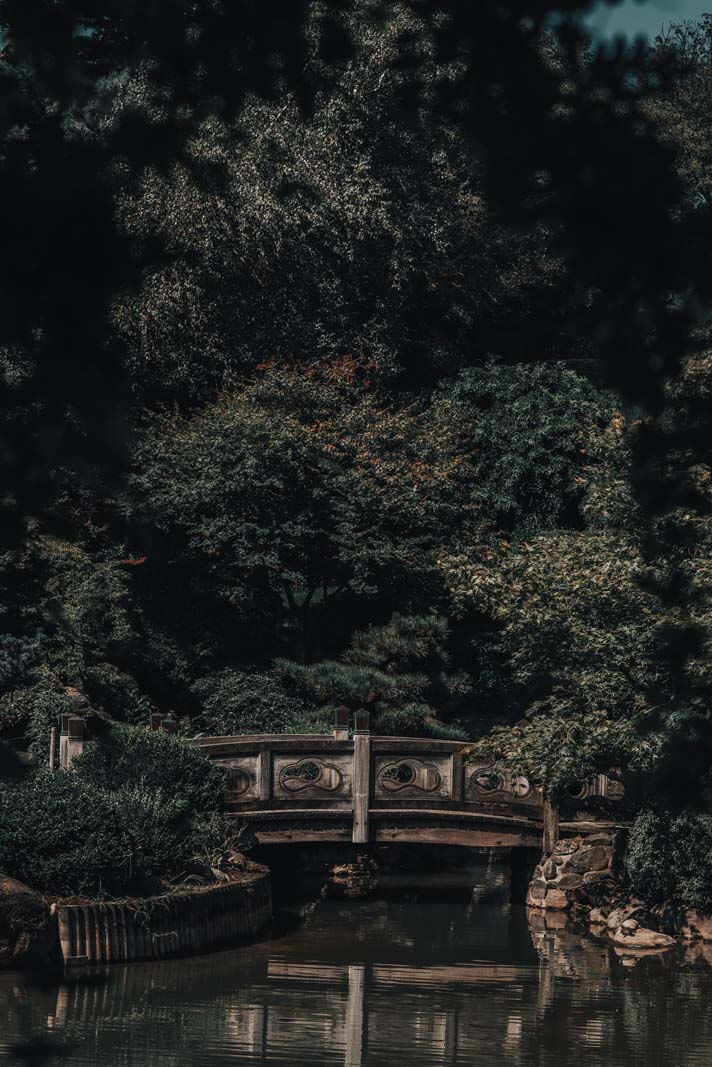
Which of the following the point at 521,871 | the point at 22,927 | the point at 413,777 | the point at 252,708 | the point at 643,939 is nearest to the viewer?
the point at 22,927

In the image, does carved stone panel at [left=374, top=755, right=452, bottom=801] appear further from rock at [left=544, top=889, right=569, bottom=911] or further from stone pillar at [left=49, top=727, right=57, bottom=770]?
stone pillar at [left=49, top=727, right=57, bottom=770]

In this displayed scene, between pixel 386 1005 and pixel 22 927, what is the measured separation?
3037 millimetres

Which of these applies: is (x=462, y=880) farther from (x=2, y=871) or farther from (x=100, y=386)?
(x=100, y=386)

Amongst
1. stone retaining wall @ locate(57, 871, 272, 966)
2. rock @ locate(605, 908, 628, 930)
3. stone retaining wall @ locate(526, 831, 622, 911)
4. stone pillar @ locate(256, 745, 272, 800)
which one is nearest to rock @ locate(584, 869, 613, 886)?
stone retaining wall @ locate(526, 831, 622, 911)

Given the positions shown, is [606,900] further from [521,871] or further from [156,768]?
[156,768]

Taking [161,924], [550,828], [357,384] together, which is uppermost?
[357,384]

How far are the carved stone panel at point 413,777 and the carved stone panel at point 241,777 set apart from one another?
5.15ft

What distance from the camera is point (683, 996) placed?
13.1 metres

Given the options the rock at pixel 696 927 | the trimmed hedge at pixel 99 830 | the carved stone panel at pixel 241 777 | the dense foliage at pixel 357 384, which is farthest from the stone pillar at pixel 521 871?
the trimmed hedge at pixel 99 830

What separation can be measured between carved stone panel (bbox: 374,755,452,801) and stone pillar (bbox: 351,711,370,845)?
23 centimetres

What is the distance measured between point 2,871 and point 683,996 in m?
5.99

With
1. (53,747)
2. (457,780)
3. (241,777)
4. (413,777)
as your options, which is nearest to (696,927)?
(457,780)

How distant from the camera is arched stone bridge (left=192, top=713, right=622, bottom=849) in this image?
56.7ft

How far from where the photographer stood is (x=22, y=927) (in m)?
12.1
